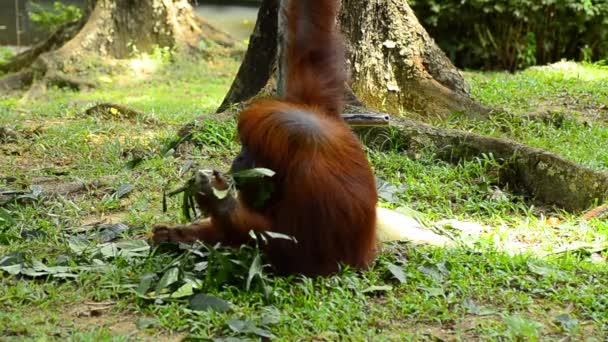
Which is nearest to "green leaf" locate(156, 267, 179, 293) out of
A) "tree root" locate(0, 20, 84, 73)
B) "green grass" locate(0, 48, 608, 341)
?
"green grass" locate(0, 48, 608, 341)

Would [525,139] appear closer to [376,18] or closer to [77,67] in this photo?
[376,18]

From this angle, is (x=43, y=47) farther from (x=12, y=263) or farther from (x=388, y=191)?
(x=12, y=263)

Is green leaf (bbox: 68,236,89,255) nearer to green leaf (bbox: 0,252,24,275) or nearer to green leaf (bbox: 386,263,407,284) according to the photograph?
green leaf (bbox: 0,252,24,275)

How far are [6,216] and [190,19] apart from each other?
28.4 ft

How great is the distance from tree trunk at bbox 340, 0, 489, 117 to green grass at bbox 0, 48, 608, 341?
0.37 m

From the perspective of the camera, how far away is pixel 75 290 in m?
3.84

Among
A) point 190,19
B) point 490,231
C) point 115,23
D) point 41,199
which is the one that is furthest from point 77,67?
point 490,231

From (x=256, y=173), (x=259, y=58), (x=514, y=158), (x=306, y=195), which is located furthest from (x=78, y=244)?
(x=259, y=58)

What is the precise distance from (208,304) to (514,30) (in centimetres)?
955

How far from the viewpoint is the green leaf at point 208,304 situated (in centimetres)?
354

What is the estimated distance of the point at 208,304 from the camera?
141 inches

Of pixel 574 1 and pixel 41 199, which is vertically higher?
pixel 574 1

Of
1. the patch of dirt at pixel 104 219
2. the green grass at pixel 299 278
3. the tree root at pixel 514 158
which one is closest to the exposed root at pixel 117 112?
the green grass at pixel 299 278

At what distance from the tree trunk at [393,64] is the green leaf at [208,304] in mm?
3562
